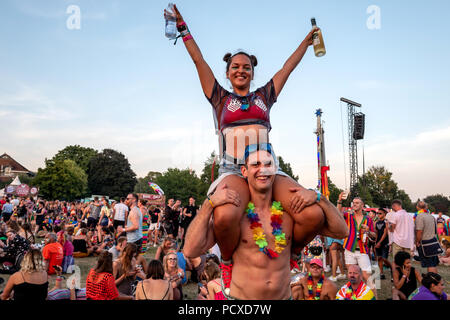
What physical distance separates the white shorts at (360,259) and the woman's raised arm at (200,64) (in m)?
6.54

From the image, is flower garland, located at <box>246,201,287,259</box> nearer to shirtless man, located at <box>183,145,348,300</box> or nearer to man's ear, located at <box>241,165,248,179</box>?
Answer: shirtless man, located at <box>183,145,348,300</box>

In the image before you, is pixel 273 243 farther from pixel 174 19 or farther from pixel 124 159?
pixel 124 159

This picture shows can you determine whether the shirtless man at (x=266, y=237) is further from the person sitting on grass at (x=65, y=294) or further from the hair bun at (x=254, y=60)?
the person sitting on grass at (x=65, y=294)

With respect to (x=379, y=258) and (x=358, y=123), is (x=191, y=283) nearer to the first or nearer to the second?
(x=379, y=258)

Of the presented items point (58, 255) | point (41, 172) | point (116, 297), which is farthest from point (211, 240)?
point (41, 172)

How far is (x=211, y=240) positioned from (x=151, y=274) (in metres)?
3.70

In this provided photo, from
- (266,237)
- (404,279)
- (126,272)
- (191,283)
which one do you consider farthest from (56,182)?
(266,237)

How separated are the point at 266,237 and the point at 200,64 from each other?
1.60 meters

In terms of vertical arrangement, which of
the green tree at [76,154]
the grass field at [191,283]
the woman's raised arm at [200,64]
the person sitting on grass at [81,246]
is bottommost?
the grass field at [191,283]

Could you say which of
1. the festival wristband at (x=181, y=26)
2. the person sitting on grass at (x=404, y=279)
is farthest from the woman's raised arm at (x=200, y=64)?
the person sitting on grass at (x=404, y=279)

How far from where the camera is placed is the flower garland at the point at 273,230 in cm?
268

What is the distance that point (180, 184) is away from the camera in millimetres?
59312

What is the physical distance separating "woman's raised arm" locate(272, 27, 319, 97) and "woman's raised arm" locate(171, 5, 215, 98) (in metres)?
0.60

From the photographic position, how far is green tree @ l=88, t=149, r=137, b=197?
215 feet
